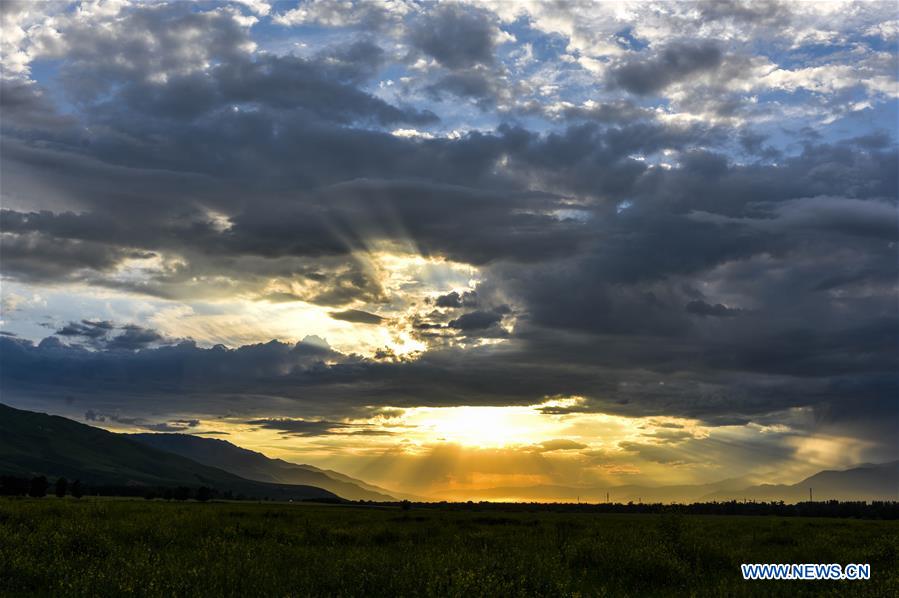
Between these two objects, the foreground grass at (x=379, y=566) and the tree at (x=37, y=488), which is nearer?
the foreground grass at (x=379, y=566)

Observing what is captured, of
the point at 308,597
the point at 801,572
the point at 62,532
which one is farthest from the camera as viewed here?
the point at 62,532

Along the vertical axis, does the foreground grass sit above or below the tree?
above

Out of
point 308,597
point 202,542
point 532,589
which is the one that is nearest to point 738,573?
point 532,589

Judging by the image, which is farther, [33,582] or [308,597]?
[33,582]

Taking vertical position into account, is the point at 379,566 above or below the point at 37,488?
above

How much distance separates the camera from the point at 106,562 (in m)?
22.6

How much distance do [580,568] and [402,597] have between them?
11533mm

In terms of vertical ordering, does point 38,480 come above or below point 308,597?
below

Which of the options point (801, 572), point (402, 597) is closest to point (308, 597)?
point (402, 597)

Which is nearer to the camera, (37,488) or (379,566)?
(379,566)

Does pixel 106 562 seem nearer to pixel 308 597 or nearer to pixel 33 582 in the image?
pixel 33 582

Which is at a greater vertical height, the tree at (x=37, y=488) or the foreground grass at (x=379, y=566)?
the foreground grass at (x=379, y=566)

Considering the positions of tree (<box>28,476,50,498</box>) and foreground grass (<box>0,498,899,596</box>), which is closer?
foreground grass (<box>0,498,899,596</box>)

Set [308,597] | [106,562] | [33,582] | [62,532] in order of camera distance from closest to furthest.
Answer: [308,597], [33,582], [106,562], [62,532]
